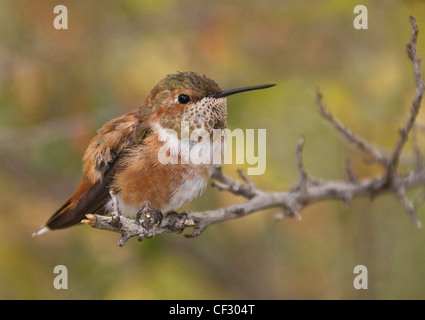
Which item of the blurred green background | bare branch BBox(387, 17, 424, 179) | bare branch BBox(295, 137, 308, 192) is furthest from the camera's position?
the blurred green background

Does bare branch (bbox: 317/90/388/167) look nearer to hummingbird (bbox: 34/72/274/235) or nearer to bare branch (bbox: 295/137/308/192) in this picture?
bare branch (bbox: 295/137/308/192)

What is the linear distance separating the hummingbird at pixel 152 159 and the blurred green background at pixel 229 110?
1.34 metres

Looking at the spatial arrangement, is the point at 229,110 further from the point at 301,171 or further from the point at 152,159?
the point at 152,159

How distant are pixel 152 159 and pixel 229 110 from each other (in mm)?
1572

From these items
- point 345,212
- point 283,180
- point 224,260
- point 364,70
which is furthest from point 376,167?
point 224,260

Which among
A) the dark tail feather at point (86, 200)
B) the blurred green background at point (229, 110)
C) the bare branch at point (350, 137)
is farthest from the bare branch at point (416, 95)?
the dark tail feather at point (86, 200)

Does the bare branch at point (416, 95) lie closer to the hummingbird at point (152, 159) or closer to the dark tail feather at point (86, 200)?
the hummingbird at point (152, 159)

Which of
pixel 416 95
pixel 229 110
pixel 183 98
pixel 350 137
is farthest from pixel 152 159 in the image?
pixel 229 110

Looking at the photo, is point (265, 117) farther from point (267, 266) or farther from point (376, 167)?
point (267, 266)

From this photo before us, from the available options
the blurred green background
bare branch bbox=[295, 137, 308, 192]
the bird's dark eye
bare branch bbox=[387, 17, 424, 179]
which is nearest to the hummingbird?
the bird's dark eye

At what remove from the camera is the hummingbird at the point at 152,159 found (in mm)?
2848

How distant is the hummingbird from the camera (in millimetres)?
2848

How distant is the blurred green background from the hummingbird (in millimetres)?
1344
